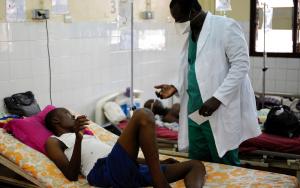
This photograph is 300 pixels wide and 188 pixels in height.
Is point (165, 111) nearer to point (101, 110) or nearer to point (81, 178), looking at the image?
point (101, 110)

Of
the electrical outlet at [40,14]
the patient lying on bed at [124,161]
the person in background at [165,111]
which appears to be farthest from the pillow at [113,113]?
the patient lying on bed at [124,161]

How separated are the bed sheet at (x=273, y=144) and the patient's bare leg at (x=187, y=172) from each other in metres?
1.28

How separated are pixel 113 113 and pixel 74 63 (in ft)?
2.05

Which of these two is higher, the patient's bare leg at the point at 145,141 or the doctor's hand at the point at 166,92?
the doctor's hand at the point at 166,92

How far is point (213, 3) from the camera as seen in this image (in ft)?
18.7

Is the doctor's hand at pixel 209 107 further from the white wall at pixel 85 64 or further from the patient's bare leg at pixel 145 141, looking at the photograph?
the white wall at pixel 85 64

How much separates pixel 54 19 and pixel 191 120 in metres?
1.74

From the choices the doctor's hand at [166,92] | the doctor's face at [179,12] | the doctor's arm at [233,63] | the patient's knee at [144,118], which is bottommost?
the patient's knee at [144,118]

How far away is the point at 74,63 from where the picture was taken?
13.1 ft

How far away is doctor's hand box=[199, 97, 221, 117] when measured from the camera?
239 centimetres

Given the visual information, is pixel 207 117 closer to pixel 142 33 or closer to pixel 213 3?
pixel 142 33

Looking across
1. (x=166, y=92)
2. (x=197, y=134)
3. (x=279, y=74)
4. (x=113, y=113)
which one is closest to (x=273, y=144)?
(x=197, y=134)

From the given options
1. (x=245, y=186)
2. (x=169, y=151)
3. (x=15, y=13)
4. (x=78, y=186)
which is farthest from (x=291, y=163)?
(x=15, y=13)

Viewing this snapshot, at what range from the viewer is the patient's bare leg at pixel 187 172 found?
2.40m
